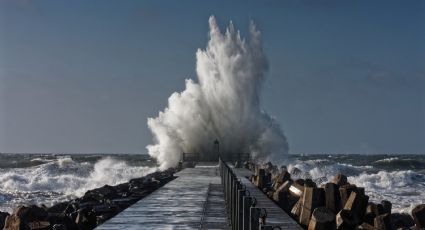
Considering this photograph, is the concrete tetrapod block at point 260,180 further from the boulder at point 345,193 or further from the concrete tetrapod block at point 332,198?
the concrete tetrapod block at point 332,198

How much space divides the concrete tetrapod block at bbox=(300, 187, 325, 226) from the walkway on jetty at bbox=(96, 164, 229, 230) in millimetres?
1817

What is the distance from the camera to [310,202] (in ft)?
47.1

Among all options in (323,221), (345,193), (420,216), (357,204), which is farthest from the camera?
(345,193)

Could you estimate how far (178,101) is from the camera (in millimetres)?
57531

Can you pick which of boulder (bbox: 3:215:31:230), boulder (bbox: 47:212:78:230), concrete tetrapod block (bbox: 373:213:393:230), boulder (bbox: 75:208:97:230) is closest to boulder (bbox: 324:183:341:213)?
concrete tetrapod block (bbox: 373:213:393:230)

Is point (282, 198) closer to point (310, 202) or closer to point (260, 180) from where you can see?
point (310, 202)

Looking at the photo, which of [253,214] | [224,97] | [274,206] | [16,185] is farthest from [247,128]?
[253,214]

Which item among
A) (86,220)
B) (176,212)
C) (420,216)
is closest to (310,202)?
(420,216)

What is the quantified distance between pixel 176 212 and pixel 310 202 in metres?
3.09

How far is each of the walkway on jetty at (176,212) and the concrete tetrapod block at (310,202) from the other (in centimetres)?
182

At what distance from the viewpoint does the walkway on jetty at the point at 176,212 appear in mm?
11875

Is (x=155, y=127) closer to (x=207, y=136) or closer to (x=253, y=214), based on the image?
(x=207, y=136)

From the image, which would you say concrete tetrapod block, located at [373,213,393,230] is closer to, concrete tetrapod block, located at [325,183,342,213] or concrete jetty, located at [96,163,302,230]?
concrete jetty, located at [96,163,302,230]

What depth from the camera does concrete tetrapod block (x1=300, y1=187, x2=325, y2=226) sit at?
14.0m
